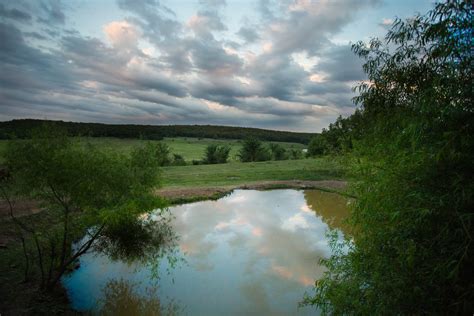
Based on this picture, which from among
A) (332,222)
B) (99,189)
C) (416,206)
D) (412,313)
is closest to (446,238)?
(416,206)

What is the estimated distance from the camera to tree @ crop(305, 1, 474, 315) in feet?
17.4

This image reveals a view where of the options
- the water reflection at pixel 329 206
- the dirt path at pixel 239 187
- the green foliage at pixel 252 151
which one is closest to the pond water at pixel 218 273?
the water reflection at pixel 329 206

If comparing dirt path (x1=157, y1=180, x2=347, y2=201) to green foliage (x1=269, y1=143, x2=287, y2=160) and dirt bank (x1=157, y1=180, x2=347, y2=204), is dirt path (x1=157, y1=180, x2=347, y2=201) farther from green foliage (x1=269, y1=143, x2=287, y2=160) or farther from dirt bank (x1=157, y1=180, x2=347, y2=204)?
green foliage (x1=269, y1=143, x2=287, y2=160)

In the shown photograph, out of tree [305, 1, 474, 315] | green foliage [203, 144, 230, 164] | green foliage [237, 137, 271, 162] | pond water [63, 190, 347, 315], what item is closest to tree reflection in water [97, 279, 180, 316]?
pond water [63, 190, 347, 315]

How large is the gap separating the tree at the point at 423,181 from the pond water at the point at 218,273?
5321mm

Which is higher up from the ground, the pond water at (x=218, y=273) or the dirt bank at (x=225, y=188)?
the pond water at (x=218, y=273)

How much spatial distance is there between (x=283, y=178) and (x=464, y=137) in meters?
42.2

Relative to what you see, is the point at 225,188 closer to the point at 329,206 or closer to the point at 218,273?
the point at 329,206

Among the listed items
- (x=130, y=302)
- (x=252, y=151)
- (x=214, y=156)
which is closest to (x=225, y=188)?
(x=130, y=302)

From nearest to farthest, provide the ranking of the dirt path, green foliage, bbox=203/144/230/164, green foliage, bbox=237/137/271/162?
1. the dirt path
2. green foliage, bbox=203/144/230/164
3. green foliage, bbox=237/137/271/162

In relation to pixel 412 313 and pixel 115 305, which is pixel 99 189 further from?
pixel 412 313

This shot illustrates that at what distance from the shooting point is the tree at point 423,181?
5.29m

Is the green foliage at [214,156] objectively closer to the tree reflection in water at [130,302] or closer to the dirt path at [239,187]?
the dirt path at [239,187]

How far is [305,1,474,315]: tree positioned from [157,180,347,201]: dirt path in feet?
86.0
